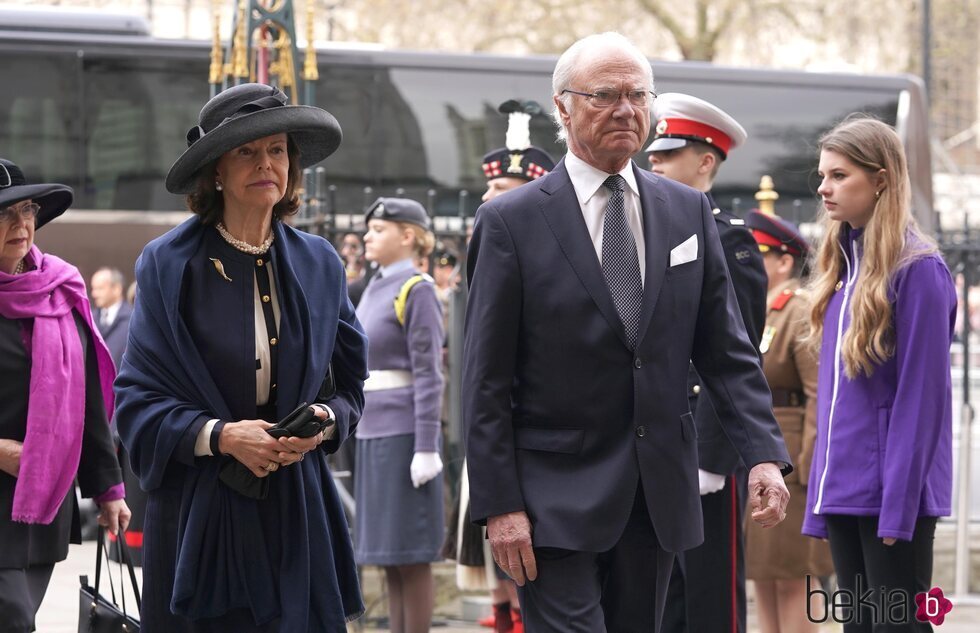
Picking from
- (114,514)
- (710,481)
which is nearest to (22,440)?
(114,514)

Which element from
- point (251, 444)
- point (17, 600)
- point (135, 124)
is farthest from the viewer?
point (135, 124)

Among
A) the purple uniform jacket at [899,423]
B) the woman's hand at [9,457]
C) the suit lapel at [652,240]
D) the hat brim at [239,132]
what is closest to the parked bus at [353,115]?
the purple uniform jacket at [899,423]

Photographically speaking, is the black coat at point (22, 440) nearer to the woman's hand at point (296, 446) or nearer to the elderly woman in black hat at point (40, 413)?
the elderly woman in black hat at point (40, 413)

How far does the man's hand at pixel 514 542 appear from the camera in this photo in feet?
12.8

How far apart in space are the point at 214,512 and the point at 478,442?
70cm

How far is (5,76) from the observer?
1463 cm

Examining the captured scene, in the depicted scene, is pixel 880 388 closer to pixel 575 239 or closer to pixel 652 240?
pixel 652 240

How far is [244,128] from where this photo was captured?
4031 millimetres

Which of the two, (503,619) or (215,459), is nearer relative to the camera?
(215,459)

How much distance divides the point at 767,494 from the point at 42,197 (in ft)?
8.29

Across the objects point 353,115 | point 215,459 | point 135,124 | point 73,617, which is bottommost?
point 73,617

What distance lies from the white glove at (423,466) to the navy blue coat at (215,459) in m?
2.85

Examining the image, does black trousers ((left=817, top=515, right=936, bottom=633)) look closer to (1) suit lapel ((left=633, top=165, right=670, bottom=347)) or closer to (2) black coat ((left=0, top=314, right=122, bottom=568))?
(1) suit lapel ((left=633, top=165, right=670, bottom=347))

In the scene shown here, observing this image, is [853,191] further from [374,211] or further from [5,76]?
[5,76]
